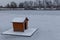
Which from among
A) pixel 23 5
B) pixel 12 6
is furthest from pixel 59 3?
pixel 12 6

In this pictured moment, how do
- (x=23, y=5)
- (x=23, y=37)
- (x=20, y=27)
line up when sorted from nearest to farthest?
1. (x=23, y=37)
2. (x=20, y=27)
3. (x=23, y=5)

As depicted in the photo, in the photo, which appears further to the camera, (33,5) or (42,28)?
(33,5)

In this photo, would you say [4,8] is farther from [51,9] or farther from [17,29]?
[17,29]

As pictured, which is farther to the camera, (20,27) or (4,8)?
(4,8)

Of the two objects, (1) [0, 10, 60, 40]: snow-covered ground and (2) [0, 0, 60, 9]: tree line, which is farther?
(2) [0, 0, 60, 9]: tree line

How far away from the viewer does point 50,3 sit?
20.8 feet

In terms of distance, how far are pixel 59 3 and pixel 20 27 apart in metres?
4.50

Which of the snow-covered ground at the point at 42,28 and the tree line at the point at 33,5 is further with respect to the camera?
the tree line at the point at 33,5

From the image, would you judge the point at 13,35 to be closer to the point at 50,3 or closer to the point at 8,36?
the point at 8,36

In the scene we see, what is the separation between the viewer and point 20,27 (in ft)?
7.13

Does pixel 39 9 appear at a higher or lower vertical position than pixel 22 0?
lower

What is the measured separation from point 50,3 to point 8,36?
462cm

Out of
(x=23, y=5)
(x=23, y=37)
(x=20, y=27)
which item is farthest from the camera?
(x=23, y=5)

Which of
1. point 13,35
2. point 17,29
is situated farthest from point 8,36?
point 17,29
